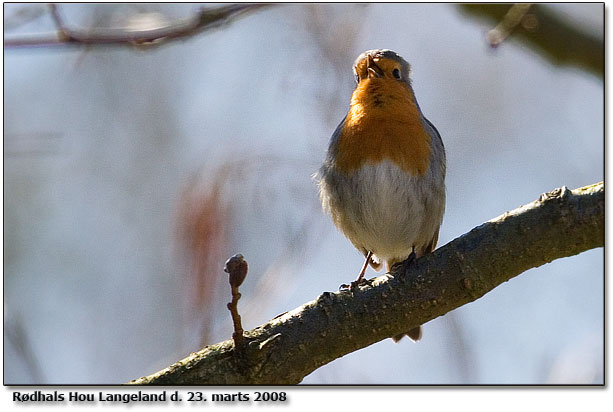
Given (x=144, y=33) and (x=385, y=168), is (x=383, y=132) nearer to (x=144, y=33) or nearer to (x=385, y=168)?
(x=385, y=168)

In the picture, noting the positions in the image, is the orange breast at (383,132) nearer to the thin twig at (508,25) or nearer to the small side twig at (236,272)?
the thin twig at (508,25)

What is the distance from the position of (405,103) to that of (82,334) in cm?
209

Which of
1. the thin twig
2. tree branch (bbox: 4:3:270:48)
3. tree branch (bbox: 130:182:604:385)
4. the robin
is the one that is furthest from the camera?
the robin

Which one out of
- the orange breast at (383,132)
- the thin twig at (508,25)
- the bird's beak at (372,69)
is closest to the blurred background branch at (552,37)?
the thin twig at (508,25)

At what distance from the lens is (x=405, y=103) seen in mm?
3416

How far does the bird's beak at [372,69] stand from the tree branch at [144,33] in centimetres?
145

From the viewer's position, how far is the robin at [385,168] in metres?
3.22

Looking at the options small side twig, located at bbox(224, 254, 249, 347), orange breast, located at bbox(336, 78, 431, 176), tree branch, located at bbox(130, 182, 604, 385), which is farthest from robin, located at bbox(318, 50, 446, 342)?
small side twig, located at bbox(224, 254, 249, 347)

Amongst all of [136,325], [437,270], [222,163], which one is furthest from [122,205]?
[437,270]

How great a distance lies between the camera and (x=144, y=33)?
1.96 metres

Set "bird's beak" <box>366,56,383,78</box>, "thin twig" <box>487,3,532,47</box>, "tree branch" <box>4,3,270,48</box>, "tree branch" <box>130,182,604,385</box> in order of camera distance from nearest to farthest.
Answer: "tree branch" <box>4,3,270,48</box> → "tree branch" <box>130,182,604,385</box> → "thin twig" <box>487,3,532,47</box> → "bird's beak" <box>366,56,383,78</box>

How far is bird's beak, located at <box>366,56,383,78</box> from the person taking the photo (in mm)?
3447

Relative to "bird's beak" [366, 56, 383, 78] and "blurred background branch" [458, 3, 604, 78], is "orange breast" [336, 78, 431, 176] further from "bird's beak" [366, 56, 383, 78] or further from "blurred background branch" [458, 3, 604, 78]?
"blurred background branch" [458, 3, 604, 78]

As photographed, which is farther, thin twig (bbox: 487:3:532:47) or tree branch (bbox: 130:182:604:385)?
thin twig (bbox: 487:3:532:47)
